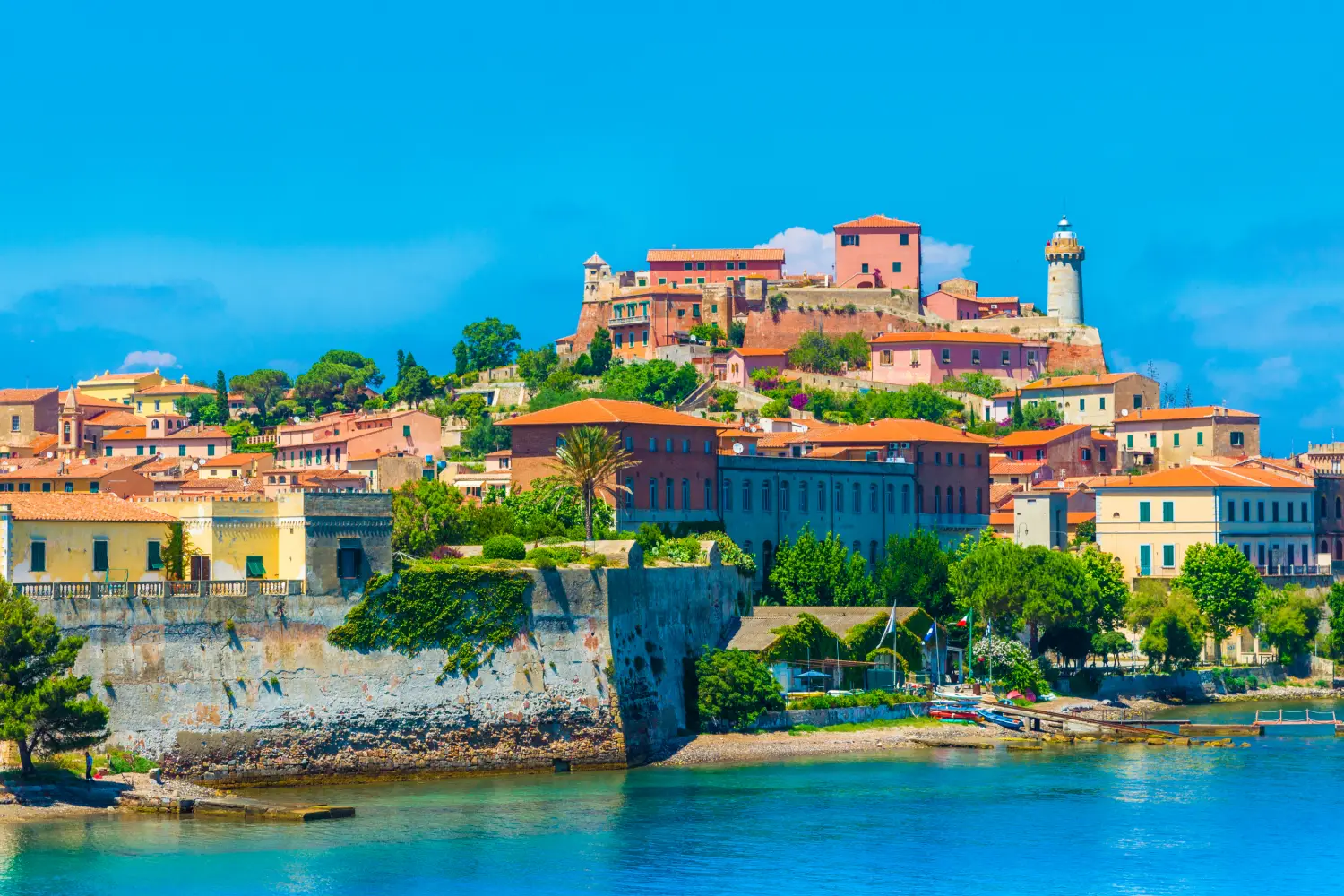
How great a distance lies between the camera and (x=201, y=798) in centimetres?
5247

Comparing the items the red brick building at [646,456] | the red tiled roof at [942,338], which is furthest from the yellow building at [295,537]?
the red tiled roof at [942,338]

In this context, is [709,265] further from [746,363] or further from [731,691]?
[731,691]

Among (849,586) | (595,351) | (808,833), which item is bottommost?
(808,833)

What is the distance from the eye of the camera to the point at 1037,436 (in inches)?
4493

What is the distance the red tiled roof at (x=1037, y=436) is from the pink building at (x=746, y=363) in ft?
57.6

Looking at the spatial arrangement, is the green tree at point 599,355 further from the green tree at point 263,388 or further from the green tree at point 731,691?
the green tree at point 731,691

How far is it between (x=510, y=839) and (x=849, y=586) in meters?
31.2

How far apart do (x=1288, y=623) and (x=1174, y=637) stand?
7105mm

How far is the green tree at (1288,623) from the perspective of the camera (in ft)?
289

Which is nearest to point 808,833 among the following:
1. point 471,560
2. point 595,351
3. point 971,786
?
point 971,786

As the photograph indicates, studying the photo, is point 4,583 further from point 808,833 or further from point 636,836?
point 808,833

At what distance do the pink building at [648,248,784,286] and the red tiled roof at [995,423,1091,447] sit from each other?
105ft

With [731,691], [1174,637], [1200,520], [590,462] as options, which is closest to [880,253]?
[1200,520]

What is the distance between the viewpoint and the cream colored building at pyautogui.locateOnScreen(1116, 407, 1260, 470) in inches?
4582
